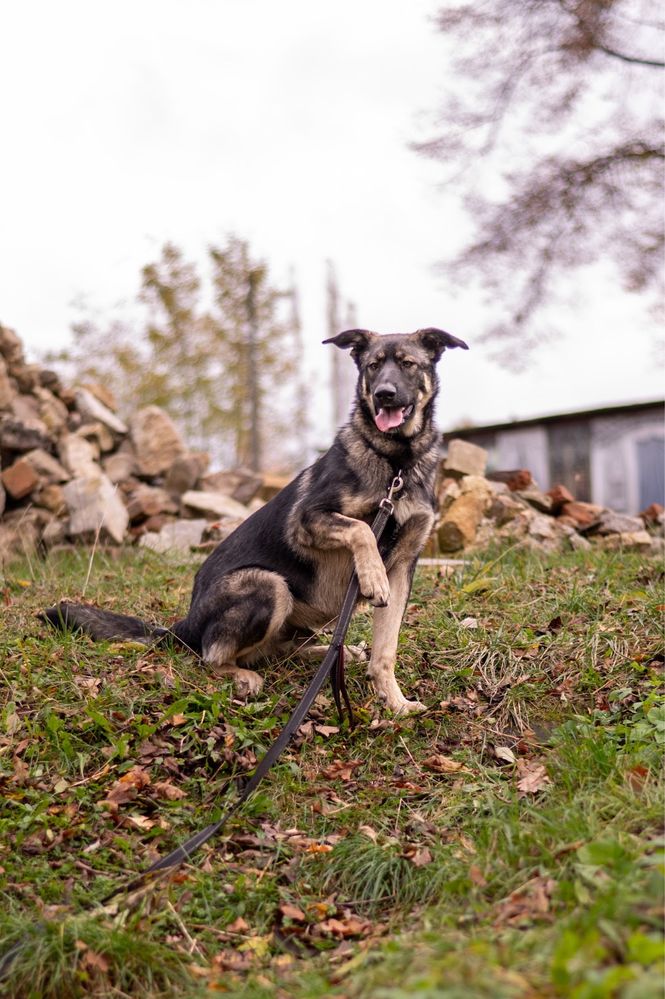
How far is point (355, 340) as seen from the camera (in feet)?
17.3

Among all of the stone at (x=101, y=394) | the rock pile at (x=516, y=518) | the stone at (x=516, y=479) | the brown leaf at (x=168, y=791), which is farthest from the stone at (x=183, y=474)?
the brown leaf at (x=168, y=791)

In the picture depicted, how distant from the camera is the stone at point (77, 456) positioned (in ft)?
33.9

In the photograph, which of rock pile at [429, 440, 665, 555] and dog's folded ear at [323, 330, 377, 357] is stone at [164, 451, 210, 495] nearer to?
rock pile at [429, 440, 665, 555]

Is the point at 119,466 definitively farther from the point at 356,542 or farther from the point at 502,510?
the point at 356,542

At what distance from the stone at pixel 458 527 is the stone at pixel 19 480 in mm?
4472

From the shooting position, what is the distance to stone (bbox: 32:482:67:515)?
985 centimetres

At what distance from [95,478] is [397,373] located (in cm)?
592

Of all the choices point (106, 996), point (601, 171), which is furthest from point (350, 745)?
point (601, 171)

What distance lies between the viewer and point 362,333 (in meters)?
5.21

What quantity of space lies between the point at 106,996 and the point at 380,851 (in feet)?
3.94

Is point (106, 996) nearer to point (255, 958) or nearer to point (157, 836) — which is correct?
point (255, 958)

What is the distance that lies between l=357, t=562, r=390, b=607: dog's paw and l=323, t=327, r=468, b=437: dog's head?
0.82 meters

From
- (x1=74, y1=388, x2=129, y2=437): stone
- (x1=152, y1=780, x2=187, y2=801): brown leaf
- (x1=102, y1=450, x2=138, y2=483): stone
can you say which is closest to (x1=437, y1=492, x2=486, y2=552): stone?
(x1=102, y1=450, x2=138, y2=483): stone

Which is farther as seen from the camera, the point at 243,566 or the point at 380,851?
the point at 243,566
